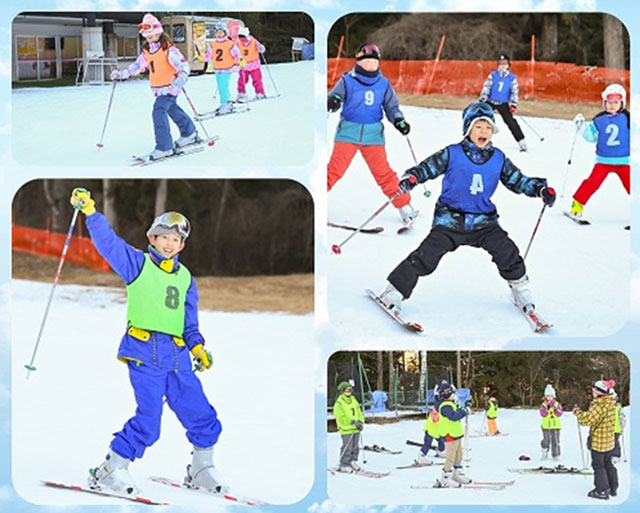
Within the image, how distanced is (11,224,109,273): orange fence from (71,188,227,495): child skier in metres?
3.22

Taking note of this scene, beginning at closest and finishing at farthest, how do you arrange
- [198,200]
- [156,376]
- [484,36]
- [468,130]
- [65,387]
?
[156,376], [468,130], [65,387], [484,36], [198,200]

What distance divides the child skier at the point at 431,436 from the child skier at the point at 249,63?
5.73ft

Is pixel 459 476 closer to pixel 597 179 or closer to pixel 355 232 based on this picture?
pixel 355 232

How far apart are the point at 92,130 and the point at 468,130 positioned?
1.82 metres

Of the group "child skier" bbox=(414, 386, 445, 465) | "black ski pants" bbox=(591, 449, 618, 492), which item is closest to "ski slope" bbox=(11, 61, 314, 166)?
"child skier" bbox=(414, 386, 445, 465)

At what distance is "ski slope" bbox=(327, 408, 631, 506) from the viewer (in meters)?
5.17

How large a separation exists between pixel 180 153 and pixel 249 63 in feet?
2.04

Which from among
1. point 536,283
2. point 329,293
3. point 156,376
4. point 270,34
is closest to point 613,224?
point 536,283

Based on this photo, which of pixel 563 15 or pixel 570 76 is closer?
pixel 563 15

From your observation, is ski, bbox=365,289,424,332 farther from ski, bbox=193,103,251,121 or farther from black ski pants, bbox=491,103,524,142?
black ski pants, bbox=491,103,524,142

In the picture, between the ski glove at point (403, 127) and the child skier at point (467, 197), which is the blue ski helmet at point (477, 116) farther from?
the ski glove at point (403, 127)

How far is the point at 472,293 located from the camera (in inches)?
210

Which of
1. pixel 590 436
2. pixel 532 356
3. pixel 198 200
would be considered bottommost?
pixel 590 436

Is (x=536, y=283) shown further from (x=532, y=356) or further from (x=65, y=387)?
(x=65, y=387)
